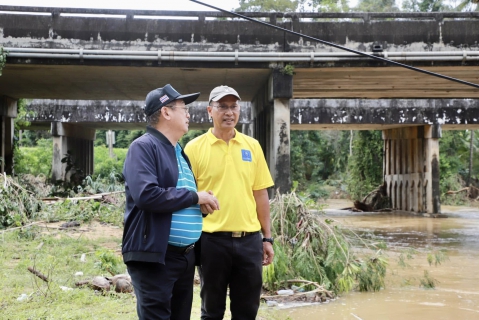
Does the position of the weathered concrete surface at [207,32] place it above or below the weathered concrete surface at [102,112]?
above

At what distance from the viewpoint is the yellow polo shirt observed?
3.96 metres

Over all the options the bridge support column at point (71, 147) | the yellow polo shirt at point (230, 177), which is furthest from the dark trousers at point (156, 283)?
the bridge support column at point (71, 147)

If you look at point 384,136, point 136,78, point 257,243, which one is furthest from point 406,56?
point 384,136

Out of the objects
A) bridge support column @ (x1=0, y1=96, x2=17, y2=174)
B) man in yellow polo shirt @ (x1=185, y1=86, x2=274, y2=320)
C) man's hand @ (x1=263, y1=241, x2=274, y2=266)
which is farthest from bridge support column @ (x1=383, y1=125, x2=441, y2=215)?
man in yellow polo shirt @ (x1=185, y1=86, x2=274, y2=320)

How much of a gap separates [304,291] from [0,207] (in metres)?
5.33

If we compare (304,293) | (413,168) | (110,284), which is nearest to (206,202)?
(110,284)

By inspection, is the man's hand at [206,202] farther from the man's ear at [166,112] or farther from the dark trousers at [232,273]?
the dark trousers at [232,273]

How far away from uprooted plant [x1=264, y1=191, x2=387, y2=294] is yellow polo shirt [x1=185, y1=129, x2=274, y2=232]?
3013 millimetres

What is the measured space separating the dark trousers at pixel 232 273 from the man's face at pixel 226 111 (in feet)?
2.36

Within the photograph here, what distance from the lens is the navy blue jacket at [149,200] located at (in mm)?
3088

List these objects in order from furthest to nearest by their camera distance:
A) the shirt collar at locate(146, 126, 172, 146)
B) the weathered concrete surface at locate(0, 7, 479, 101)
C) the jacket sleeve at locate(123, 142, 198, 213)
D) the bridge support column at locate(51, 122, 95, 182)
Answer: the bridge support column at locate(51, 122, 95, 182) → the weathered concrete surface at locate(0, 7, 479, 101) → the shirt collar at locate(146, 126, 172, 146) → the jacket sleeve at locate(123, 142, 198, 213)

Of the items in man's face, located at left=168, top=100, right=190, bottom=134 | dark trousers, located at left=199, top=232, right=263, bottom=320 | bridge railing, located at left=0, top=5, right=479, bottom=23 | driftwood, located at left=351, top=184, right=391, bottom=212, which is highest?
bridge railing, located at left=0, top=5, right=479, bottom=23

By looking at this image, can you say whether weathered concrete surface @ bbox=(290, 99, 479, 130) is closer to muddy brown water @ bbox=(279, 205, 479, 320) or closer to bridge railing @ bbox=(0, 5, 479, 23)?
muddy brown water @ bbox=(279, 205, 479, 320)

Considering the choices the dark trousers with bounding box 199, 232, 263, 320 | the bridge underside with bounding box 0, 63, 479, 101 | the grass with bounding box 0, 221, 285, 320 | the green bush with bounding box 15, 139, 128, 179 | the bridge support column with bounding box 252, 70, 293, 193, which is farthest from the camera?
the green bush with bounding box 15, 139, 128, 179
